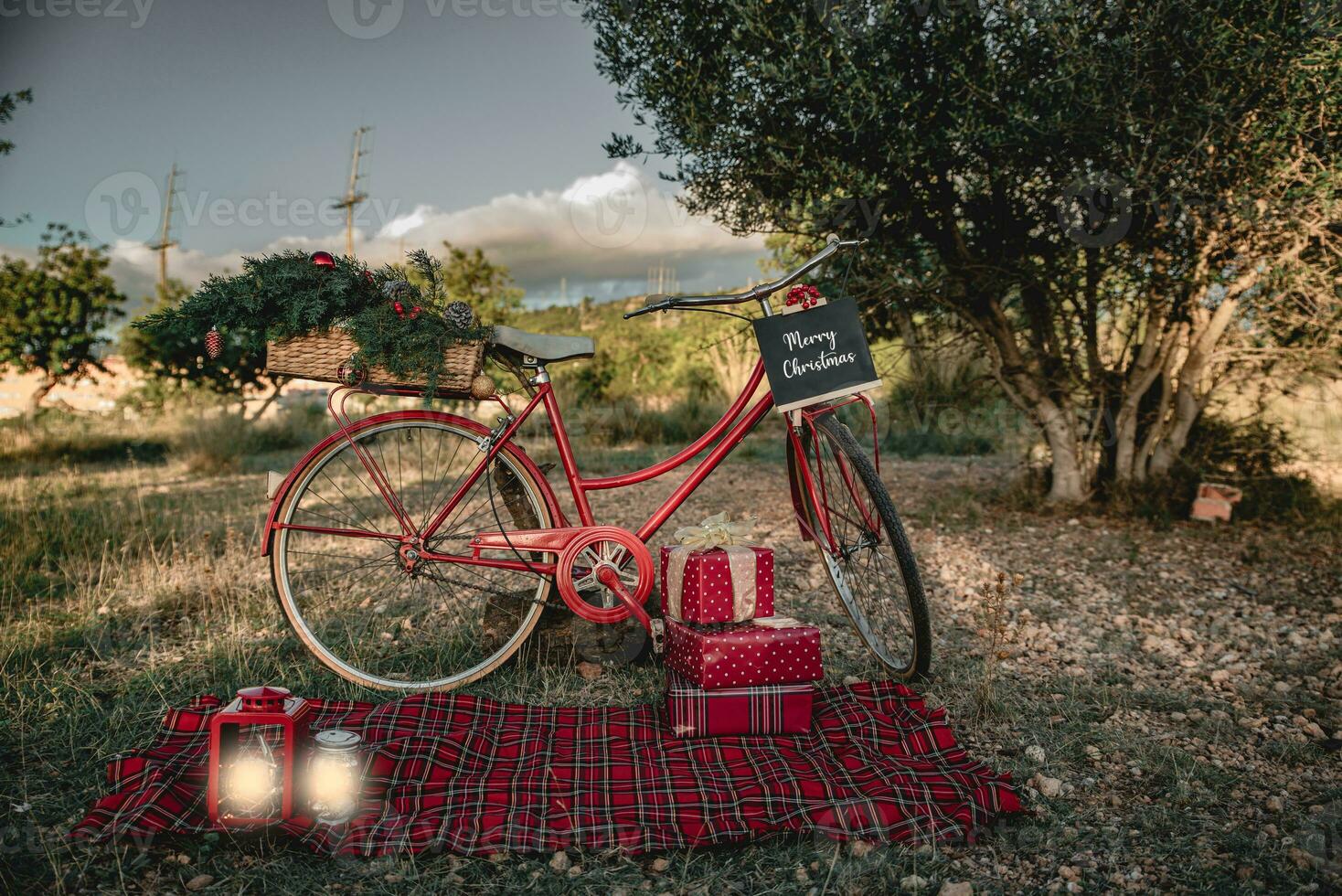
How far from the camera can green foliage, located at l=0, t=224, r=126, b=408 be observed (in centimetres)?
1086

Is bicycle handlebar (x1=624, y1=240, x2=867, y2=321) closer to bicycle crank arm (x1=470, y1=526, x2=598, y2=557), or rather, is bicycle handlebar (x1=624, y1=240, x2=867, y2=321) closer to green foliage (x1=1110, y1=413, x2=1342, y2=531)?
bicycle crank arm (x1=470, y1=526, x2=598, y2=557)

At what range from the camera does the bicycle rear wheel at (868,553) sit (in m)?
2.34

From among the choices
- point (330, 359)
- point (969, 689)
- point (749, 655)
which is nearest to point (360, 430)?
point (330, 359)

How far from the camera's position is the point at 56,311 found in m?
11.2

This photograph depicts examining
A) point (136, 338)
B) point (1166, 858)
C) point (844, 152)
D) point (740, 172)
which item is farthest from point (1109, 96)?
point (136, 338)

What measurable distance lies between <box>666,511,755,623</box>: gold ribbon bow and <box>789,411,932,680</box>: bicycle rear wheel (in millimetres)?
321

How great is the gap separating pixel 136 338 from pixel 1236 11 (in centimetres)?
1292

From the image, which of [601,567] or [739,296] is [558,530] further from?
[739,296]

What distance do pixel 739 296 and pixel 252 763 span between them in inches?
69.8

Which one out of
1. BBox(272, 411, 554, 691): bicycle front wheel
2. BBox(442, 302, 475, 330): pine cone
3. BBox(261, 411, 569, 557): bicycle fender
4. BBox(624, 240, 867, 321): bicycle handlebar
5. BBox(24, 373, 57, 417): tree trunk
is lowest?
BBox(272, 411, 554, 691): bicycle front wheel

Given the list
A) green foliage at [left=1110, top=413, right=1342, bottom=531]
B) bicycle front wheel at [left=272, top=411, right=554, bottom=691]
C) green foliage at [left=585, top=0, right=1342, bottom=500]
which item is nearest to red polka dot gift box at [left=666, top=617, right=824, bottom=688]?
bicycle front wheel at [left=272, top=411, right=554, bottom=691]

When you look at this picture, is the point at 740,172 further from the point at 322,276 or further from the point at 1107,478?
the point at 1107,478

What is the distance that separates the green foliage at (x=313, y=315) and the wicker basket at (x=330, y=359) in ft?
0.08

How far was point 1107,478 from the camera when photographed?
5.04 meters
